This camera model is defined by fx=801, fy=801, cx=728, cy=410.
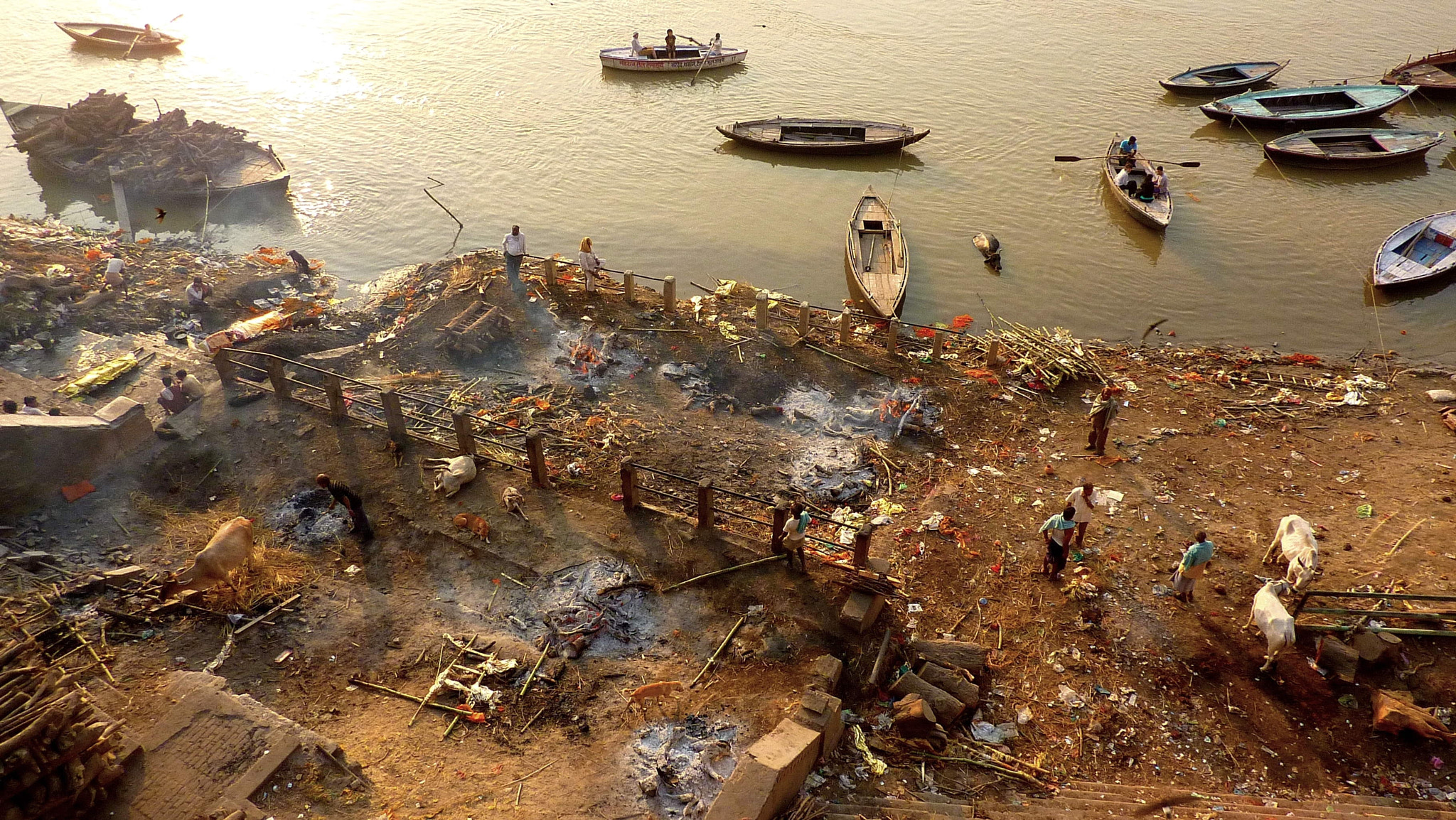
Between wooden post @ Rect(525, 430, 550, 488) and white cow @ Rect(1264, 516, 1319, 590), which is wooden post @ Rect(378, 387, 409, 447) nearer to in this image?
wooden post @ Rect(525, 430, 550, 488)

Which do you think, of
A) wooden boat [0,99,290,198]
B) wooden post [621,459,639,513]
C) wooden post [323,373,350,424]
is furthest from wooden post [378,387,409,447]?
wooden boat [0,99,290,198]

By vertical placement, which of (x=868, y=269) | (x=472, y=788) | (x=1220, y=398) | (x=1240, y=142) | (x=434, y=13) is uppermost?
(x=434, y=13)

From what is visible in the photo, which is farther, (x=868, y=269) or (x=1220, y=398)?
(x=868, y=269)

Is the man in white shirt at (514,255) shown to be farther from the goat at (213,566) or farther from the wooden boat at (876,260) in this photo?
the goat at (213,566)

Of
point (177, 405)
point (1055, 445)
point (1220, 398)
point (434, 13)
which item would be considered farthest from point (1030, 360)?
point (434, 13)

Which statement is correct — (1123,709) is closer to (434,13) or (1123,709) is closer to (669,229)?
(669,229)

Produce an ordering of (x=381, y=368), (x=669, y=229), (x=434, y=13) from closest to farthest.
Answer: (x=381, y=368) → (x=669, y=229) → (x=434, y=13)
